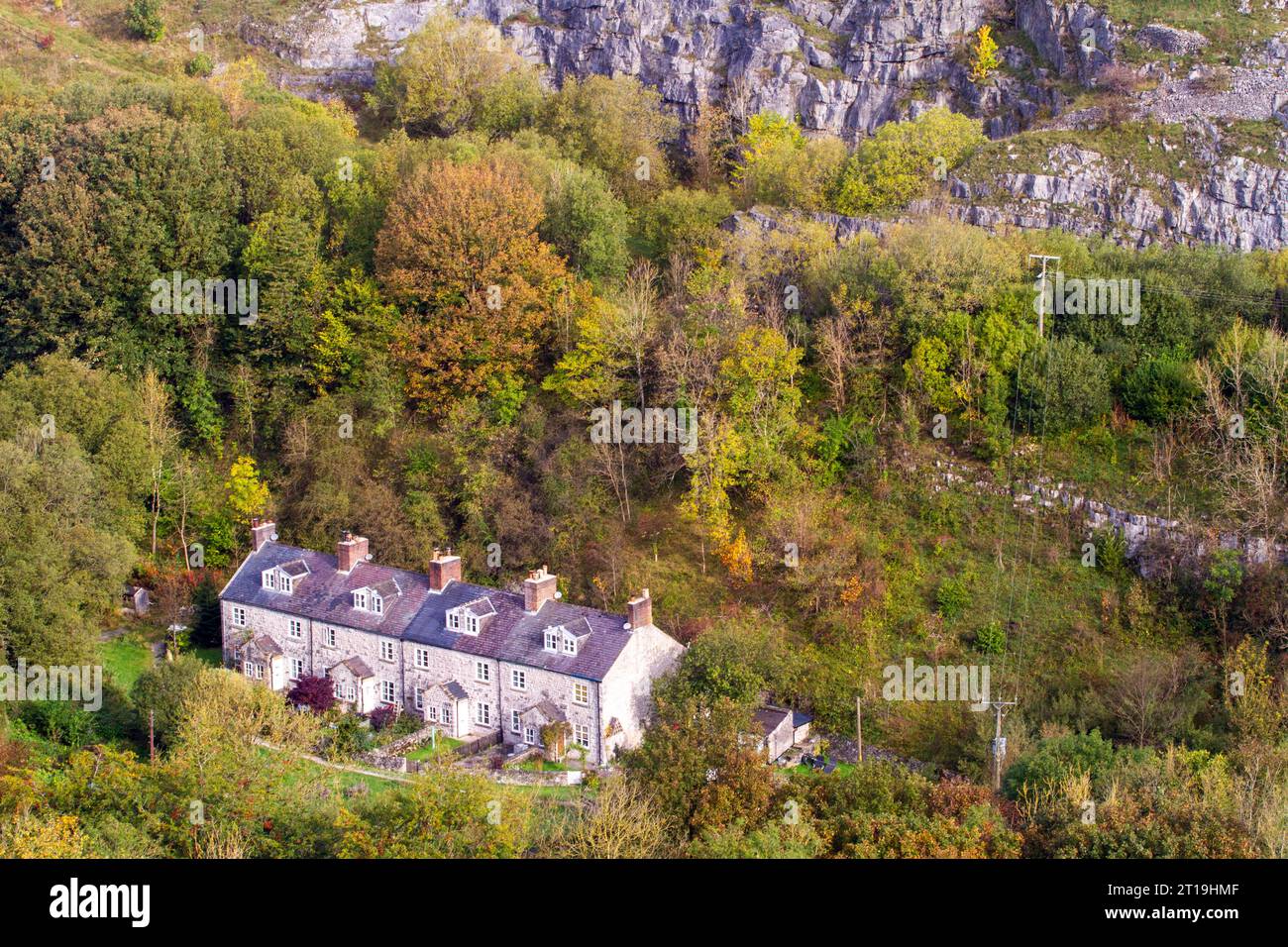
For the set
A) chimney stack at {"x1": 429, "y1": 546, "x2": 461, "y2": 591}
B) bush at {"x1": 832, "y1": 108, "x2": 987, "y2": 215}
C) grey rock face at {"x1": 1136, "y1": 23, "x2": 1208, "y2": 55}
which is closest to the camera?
chimney stack at {"x1": 429, "y1": 546, "x2": 461, "y2": 591}

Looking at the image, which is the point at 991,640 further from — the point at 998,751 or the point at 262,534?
the point at 262,534

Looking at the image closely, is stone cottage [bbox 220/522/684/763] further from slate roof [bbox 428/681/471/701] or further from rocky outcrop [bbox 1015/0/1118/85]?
rocky outcrop [bbox 1015/0/1118/85]

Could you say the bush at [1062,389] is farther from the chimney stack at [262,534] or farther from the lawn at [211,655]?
the lawn at [211,655]

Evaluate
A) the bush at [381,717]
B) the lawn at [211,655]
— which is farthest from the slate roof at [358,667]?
the lawn at [211,655]

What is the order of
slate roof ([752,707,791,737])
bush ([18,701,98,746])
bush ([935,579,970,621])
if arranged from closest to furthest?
slate roof ([752,707,791,737])
bush ([18,701,98,746])
bush ([935,579,970,621])

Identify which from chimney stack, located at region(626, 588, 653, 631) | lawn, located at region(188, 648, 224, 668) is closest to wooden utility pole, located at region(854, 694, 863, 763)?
chimney stack, located at region(626, 588, 653, 631)
